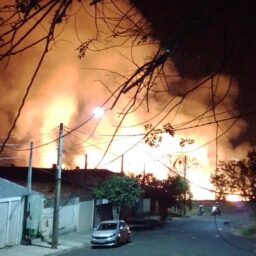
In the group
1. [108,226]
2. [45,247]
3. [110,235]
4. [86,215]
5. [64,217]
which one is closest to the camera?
[45,247]

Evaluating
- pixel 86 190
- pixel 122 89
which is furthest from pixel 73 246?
pixel 122 89

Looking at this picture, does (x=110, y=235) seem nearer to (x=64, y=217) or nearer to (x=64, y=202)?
(x=64, y=202)

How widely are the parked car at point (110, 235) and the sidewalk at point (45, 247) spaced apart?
1218mm

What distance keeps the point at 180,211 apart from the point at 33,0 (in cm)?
6882

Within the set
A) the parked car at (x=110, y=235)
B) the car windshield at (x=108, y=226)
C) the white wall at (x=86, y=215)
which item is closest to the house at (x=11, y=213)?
the parked car at (x=110, y=235)

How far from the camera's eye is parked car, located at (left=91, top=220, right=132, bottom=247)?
30281 millimetres

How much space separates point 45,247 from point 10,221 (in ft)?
7.20

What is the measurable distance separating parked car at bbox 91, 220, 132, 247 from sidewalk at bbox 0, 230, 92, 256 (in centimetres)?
122

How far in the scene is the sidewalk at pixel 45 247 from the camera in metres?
26.5

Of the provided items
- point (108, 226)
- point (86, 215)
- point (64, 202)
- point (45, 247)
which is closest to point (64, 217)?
point (64, 202)

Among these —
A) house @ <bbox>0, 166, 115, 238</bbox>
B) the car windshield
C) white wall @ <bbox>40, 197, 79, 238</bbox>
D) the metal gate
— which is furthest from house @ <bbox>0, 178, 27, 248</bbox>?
the car windshield

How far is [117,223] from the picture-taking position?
32.1 m

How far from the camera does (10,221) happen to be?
96.2ft

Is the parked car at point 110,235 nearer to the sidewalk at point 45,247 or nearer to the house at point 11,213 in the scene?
the sidewalk at point 45,247
